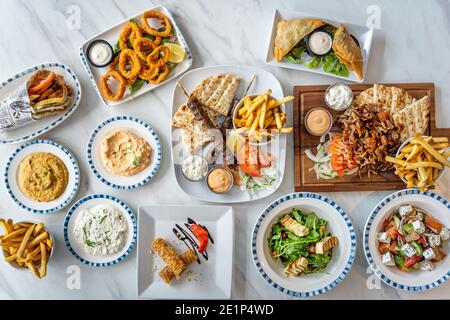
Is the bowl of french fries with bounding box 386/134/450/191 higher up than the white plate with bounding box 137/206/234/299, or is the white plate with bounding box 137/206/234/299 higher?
the bowl of french fries with bounding box 386/134/450/191

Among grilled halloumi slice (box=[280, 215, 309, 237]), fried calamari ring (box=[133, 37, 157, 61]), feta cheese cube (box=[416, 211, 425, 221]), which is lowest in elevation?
grilled halloumi slice (box=[280, 215, 309, 237])

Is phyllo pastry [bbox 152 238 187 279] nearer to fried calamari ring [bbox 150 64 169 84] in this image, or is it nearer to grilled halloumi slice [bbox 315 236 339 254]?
grilled halloumi slice [bbox 315 236 339 254]

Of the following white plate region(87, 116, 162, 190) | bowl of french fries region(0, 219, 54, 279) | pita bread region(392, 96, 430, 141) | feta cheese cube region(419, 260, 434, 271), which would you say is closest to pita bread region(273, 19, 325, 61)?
pita bread region(392, 96, 430, 141)

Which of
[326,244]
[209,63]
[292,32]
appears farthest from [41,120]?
[326,244]

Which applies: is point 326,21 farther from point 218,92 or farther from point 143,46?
point 143,46

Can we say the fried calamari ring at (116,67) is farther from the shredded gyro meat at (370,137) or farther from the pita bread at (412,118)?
the pita bread at (412,118)
